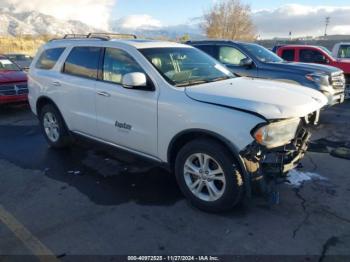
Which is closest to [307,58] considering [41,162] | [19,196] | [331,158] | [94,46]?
[331,158]

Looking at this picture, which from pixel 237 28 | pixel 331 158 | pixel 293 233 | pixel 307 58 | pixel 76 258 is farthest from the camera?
pixel 237 28

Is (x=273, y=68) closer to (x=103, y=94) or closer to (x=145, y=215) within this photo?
(x=103, y=94)

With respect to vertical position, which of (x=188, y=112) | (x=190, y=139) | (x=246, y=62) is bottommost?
(x=190, y=139)

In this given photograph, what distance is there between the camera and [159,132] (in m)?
3.77

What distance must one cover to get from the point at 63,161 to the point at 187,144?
2584mm

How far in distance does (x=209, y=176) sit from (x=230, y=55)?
5632mm

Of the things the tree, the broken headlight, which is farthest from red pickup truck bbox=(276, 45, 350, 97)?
the tree

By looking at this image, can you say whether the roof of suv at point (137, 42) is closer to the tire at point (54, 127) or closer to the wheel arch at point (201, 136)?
the tire at point (54, 127)

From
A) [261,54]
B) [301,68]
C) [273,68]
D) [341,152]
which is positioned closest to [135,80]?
[341,152]

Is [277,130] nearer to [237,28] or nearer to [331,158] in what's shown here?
[331,158]

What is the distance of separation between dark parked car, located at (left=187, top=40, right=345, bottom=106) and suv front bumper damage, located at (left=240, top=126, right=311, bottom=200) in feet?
14.8

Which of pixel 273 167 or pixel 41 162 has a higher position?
pixel 273 167

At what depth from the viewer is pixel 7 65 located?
1019 centimetres

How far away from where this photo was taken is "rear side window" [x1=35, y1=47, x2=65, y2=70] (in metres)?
5.38
